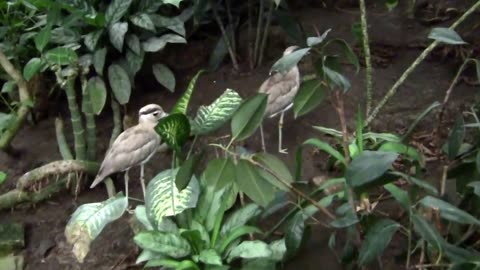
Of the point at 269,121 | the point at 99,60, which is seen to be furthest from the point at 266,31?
the point at 99,60

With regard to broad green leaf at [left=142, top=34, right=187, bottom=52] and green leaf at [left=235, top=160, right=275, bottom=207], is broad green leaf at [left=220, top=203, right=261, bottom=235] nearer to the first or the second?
green leaf at [left=235, top=160, right=275, bottom=207]

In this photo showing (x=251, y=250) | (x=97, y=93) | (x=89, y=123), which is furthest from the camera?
(x=97, y=93)

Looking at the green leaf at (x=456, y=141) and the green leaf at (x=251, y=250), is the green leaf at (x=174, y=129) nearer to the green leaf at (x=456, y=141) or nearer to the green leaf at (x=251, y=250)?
the green leaf at (x=251, y=250)

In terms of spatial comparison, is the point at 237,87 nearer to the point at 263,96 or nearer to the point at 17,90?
the point at 17,90

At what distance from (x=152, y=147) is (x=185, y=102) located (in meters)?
0.38

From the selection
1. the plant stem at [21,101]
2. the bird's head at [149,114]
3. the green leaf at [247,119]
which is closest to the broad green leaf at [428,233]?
the green leaf at [247,119]

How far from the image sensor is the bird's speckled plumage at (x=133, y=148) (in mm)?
2920

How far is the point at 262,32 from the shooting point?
376 centimetres

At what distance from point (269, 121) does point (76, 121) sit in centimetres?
96

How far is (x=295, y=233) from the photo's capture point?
88.4 inches

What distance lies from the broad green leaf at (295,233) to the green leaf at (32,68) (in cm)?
171

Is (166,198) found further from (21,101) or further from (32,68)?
(21,101)

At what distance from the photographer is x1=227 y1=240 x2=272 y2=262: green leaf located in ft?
7.82

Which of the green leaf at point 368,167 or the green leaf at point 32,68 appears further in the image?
the green leaf at point 32,68
